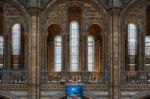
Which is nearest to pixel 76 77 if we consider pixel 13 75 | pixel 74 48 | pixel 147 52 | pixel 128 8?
pixel 74 48

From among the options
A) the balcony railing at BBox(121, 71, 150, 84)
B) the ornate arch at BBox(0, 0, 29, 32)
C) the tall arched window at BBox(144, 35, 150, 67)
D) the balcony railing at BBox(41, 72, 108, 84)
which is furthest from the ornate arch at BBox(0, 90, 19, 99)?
the tall arched window at BBox(144, 35, 150, 67)

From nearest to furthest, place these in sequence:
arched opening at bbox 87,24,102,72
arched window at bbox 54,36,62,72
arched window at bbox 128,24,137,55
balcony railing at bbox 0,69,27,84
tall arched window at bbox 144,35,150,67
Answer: balcony railing at bbox 0,69,27,84 < arched window at bbox 128,24,137,55 < tall arched window at bbox 144,35,150,67 < arched window at bbox 54,36,62,72 < arched opening at bbox 87,24,102,72

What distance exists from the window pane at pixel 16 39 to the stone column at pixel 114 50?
727 cm

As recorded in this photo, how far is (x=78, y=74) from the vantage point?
3759 centimetres

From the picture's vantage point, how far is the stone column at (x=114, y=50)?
36625 millimetres

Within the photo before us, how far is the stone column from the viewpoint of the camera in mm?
36625

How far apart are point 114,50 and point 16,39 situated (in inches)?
309

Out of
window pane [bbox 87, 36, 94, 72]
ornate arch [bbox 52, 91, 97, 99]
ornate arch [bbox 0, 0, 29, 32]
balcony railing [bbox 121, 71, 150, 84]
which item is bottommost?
ornate arch [bbox 52, 91, 97, 99]

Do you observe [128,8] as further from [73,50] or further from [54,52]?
[54,52]

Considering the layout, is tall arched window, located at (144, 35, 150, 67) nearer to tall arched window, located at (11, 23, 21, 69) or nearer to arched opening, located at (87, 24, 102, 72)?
arched opening, located at (87, 24, 102, 72)

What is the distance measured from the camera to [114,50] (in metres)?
36.9

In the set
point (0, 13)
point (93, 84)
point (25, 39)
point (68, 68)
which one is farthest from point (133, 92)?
point (0, 13)

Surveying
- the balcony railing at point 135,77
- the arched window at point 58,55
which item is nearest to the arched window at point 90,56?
the arched window at point 58,55

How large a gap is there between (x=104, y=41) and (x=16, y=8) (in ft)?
23.1
